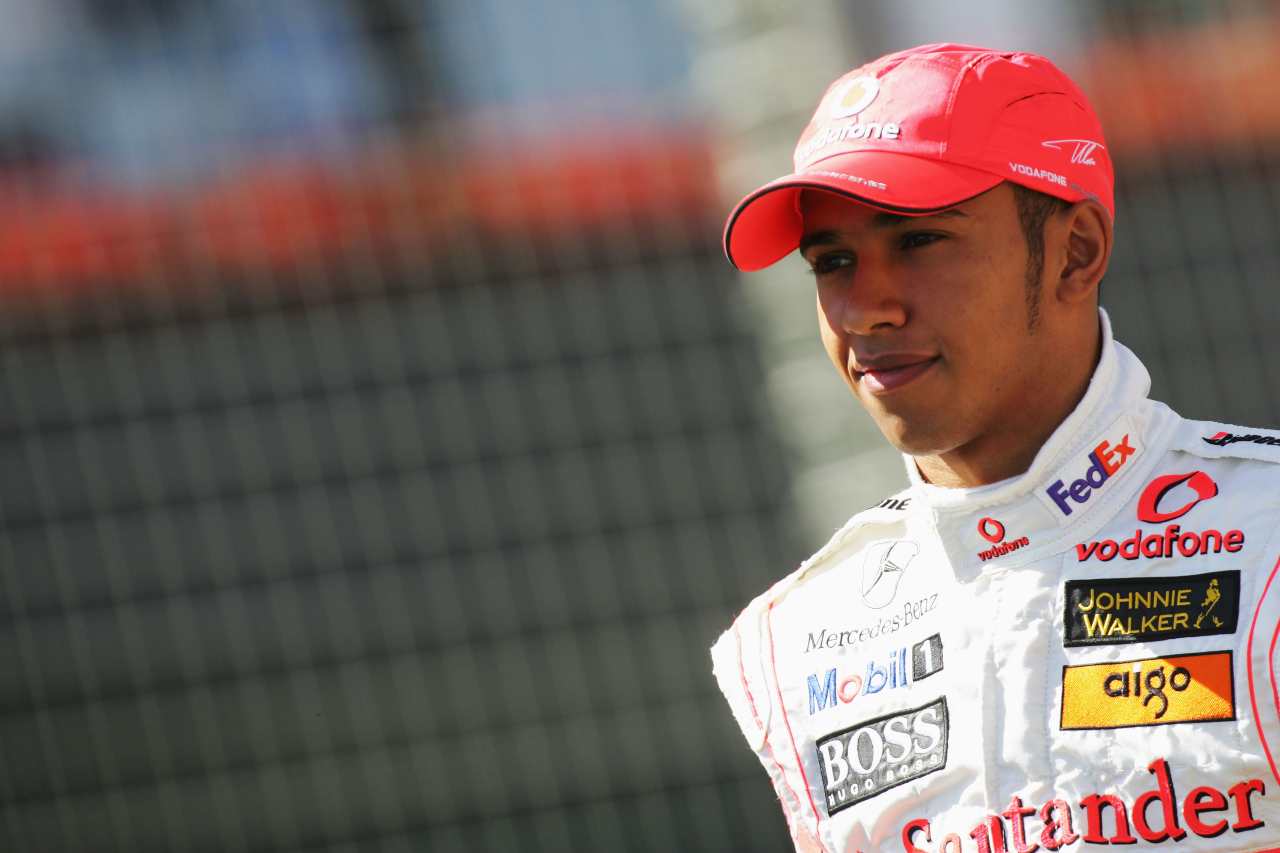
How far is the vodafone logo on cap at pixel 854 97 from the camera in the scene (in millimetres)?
1862

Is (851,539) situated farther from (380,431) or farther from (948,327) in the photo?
(380,431)

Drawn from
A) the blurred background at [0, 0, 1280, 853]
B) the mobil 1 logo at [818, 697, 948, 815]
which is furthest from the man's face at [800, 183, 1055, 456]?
the blurred background at [0, 0, 1280, 853]

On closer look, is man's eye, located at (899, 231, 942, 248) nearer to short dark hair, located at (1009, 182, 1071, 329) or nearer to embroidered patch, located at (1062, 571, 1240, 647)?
short dark hair, located at (1009, 182, 1071, 329)

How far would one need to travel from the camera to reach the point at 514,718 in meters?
4.38

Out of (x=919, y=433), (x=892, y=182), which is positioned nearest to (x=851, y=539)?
(x=919, y=433)

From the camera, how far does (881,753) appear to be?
1.81 meters

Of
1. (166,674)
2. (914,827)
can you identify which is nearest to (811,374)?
(914,827)

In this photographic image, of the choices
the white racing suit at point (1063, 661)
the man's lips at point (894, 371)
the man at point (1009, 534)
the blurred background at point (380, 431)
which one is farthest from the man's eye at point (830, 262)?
the blurred background at point (380, 431)

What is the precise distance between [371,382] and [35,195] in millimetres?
929

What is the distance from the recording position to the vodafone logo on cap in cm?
186

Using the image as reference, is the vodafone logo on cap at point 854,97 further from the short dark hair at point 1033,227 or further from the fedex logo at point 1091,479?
the fedex logo at point 1091,479

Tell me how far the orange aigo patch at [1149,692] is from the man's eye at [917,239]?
0.43 meters

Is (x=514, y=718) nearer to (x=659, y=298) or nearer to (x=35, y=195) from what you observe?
(x=659, y=298)

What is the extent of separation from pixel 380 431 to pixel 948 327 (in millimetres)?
2890
